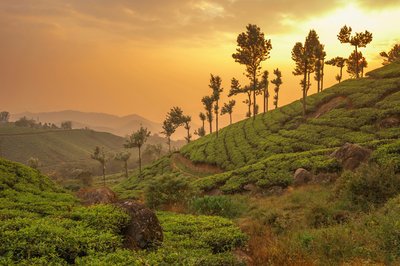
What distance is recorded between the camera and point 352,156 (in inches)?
1120

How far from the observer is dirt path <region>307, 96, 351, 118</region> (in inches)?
2354

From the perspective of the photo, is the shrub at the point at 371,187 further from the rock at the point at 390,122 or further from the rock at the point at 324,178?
the rock at the point at 390,122

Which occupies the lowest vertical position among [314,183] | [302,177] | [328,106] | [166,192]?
Result: [166,192]

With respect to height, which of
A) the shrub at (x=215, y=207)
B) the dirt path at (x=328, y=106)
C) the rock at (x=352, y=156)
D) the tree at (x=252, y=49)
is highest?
the tree at (x=252, y=49)

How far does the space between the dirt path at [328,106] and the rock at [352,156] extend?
103ft

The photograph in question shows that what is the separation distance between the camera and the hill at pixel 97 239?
389 inches

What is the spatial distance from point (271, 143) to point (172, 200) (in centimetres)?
2751

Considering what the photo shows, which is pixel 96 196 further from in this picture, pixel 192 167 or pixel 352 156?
pixel 192 167

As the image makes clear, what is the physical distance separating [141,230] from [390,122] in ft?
133

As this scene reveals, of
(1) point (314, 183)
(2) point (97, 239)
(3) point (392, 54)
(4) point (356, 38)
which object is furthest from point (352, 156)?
(3) point (392, 54)

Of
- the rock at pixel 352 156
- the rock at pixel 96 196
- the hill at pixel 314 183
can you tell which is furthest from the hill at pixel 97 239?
the rock at pixel 352 156

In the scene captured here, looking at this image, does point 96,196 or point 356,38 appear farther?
point 356,38

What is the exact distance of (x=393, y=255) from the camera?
10641 millimetres

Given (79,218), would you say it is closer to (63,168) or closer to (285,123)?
(285,123)
